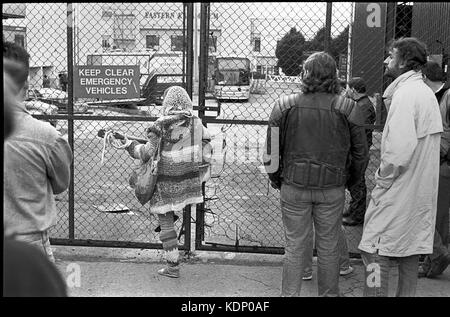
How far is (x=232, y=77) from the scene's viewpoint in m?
5.10

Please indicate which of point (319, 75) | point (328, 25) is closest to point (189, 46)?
point (328, 25)

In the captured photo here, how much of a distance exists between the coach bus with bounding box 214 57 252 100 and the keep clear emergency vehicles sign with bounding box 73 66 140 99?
737 millimetres

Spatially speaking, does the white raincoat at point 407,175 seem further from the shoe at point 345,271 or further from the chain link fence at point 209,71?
the chain link fence at point 209,71

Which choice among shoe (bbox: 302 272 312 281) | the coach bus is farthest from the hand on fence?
shoe (bbox: 302 272 312 281)

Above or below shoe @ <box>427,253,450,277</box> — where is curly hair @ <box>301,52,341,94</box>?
above

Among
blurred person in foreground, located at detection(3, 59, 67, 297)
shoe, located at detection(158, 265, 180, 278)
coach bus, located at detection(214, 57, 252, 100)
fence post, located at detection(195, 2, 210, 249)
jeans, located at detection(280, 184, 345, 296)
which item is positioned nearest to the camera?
blurred person in foreground, located at detection(3, 59, 67, 297)

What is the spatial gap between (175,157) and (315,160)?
1295 millimetres

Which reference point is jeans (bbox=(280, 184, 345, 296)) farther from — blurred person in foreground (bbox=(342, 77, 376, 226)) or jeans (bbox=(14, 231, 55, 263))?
blurred person in foreground (bbox=(342, 77, 376, 226))

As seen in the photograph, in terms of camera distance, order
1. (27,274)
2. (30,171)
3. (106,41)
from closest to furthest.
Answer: (27,274) < (30,171) < (106,41)

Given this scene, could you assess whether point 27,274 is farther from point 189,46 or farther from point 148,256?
point 148,256

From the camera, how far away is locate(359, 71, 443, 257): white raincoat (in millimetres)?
3438

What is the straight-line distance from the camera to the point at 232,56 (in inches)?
201
